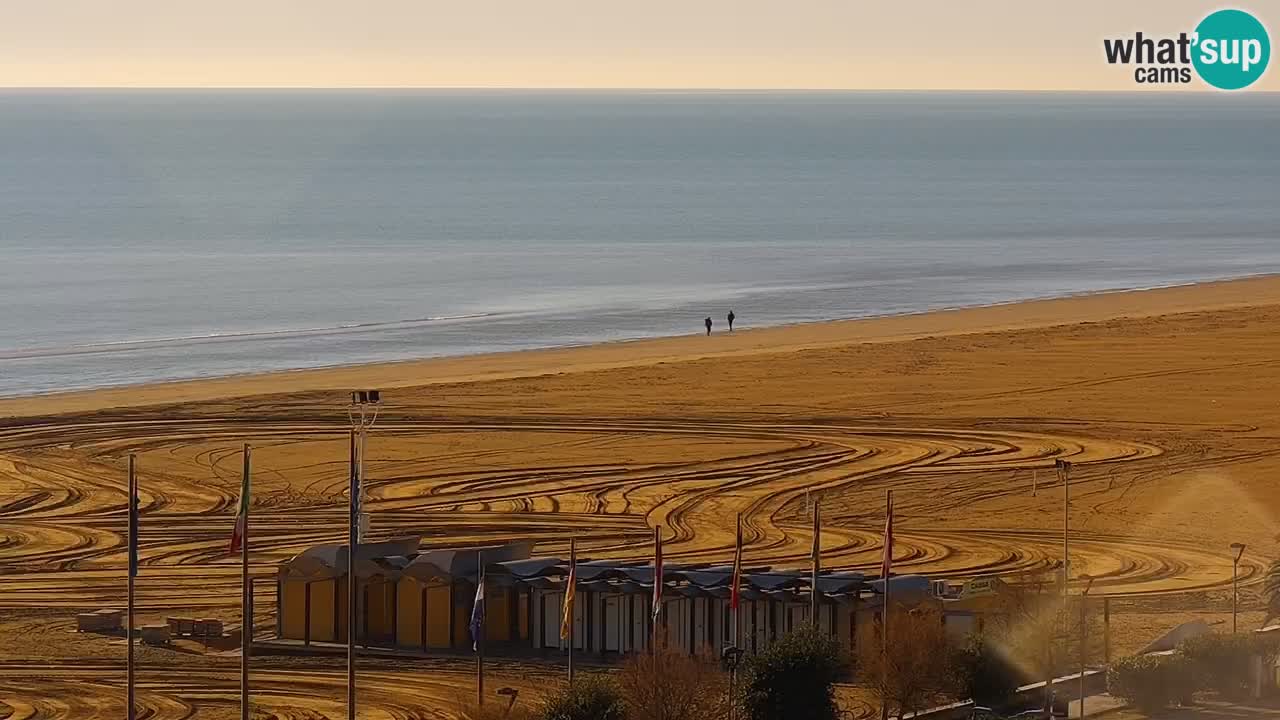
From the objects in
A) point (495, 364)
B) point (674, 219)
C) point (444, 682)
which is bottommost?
point (444, 682)

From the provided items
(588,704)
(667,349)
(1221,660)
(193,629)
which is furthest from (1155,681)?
(667,349)

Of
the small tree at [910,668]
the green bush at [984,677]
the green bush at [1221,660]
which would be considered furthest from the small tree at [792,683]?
the green bush at [1221,660]

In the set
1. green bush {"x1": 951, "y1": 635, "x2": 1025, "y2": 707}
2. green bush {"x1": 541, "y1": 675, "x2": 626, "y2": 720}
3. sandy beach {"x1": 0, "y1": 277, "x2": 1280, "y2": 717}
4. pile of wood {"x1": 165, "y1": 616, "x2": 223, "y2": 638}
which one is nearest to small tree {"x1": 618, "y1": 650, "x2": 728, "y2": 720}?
green bush {"x1": 541, "y1": 675, "x2": 626, "y2": 720}

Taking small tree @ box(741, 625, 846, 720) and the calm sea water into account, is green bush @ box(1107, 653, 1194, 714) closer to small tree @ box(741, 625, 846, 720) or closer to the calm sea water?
small tree @ box(741, 625, 846, 720)

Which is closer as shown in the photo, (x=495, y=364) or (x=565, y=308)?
(x=495, y=364)

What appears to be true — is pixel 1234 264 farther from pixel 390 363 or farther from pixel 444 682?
pixel 444 682

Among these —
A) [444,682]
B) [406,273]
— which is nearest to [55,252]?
[406,273]

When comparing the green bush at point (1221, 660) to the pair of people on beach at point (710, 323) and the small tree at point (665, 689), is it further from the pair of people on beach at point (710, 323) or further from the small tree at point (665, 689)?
the pair of people on beach at point (710, 323)
